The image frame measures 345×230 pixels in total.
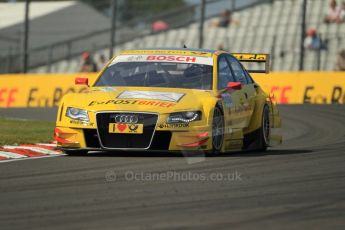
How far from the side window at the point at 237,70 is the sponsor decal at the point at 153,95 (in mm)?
1554

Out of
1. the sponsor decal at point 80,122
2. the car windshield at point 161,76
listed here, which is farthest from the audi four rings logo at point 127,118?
the car windshield at point 161,76

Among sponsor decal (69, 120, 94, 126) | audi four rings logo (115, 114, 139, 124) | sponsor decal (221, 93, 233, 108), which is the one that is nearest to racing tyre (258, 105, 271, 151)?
sponsor decal (221, 93, 233, 108)

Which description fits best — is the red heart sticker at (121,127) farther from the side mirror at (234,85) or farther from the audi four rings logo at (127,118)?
the side mirror at (234,85)

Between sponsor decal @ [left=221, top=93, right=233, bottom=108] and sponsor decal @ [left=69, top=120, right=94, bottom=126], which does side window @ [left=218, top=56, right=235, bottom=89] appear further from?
sponsor decal @ [left=69, top=120, right=94, bottom=126]

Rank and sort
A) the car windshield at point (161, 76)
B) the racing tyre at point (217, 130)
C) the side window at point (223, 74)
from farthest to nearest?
the side window at point (223, 74) → the car windshield at point (161, 76) → the racing tyre at point (217, 130)

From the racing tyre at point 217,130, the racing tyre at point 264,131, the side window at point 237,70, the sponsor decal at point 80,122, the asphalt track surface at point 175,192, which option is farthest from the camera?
the side window at point 237,70

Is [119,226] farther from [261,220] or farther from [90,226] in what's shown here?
[261,220]

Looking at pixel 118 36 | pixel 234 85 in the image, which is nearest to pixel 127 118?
pixel 234 85

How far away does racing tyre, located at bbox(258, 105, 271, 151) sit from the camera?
13188 millimetres

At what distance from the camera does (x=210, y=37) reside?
33250 millimetres

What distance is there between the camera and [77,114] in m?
11.8

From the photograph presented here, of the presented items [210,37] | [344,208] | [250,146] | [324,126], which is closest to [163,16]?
[210,37]

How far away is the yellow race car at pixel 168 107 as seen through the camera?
37.6ft

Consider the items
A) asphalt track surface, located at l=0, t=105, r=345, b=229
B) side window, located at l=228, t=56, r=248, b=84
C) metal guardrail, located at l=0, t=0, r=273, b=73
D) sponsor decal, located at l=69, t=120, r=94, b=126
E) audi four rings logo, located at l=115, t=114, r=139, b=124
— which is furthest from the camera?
metal guardrail, located at l=0, t=0, r=273, b=73
